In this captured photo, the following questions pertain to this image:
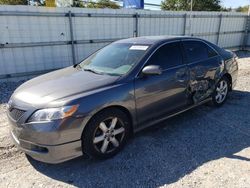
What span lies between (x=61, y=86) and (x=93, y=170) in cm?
119

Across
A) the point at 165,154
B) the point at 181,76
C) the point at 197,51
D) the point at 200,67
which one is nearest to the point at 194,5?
the point at 197,51

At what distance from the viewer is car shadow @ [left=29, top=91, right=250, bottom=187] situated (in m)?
2.92

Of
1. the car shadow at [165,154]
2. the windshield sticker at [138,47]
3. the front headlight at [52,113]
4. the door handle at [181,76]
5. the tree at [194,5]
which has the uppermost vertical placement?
the tree at [194,5]

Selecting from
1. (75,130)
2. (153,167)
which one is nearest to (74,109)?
(75,130)

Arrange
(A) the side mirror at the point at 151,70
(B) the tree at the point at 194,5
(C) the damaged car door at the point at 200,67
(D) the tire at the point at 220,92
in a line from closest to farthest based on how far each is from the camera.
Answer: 1. (A) the side mirror at the point at 151,70
2. (C) the damaged car door at the point at 200,67
3. (D) the tire at the point at 220,92
4. (B) the tree at the point at 194,5

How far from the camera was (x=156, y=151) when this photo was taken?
3.48 m

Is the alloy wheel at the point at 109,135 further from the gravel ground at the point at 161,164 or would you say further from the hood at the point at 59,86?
the hood at the point at 59,86

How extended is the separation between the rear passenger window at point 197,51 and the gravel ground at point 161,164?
1.23 meters

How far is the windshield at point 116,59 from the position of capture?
143 inches

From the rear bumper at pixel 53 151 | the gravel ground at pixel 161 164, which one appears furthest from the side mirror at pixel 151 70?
the rear bumper at pixel 53 151

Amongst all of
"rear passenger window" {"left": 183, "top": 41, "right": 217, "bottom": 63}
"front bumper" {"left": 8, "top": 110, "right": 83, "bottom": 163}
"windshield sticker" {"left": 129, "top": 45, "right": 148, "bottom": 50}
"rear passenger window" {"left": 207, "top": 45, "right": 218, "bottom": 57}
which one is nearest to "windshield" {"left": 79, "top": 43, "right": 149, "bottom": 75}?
"windshield sticker" {"left": 129, "top": 45, "right": 148, "bottom": 50}

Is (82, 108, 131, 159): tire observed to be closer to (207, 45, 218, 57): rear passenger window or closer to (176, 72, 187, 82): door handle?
(176, 72, 187, 82): door handle

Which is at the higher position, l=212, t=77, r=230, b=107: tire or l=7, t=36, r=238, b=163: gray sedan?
l=7, t=36, r=238, b=163: gray sedan

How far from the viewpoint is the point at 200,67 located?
4.40 meters
